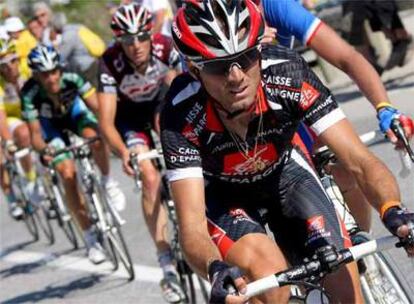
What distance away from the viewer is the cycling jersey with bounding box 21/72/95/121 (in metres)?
10.4

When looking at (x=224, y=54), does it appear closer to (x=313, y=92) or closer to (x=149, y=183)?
(x=313, y=92)

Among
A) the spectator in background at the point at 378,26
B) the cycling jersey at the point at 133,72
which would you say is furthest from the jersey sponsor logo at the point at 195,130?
the spectator in background at the point at 378,26

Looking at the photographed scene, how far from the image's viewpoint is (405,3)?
61.5ft

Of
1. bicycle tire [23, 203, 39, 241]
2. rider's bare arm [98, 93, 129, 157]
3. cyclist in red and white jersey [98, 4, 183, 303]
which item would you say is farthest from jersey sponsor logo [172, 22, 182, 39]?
bicycle tire [23, 203, 39, 241]

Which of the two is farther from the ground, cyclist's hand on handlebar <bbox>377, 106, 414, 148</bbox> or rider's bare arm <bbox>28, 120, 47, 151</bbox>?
cyclist's hand on handlebar <bbox>377, 106, 414, 148</bbox>

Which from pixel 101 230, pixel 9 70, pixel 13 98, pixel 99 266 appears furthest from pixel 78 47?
pixel 101 230

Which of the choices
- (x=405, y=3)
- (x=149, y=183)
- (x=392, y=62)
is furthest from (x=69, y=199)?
(x=405, y=3)

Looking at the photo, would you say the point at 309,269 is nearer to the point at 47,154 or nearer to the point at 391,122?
the point at 391,122

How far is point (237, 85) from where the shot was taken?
14.9 feet

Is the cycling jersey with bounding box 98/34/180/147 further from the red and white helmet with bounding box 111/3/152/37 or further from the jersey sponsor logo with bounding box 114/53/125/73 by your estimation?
the red and white helmet with bounding box 111/3/152/37

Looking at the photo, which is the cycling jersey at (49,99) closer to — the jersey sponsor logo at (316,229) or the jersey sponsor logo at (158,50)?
the jersey sponsor logo at (158,50)

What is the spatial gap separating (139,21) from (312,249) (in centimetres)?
398

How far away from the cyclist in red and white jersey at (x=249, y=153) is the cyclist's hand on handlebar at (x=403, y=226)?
0.17ft

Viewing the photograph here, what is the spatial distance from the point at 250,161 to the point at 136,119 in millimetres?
3993
